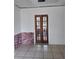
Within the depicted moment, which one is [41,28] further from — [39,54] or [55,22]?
[39,54]

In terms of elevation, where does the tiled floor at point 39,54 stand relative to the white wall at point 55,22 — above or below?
below

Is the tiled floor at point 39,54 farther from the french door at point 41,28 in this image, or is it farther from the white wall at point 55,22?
the french door at point 41,28

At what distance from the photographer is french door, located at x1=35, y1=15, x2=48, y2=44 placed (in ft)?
21.6

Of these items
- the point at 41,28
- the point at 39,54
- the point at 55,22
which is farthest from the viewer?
the point at 41,28


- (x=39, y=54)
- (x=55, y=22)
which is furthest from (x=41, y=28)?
(x=39, y=54)

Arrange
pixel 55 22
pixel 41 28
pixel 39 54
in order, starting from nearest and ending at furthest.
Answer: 1. pixel 39 54
2. pixel 55 22
3. pixel 41 28

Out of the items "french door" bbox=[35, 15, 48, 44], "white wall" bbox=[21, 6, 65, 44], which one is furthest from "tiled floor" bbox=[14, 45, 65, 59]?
"french door" bbox=[35, 15, 48, 44]

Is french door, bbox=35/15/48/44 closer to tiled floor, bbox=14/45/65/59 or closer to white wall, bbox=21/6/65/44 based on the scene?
white wall, bbox=21/6/65/44

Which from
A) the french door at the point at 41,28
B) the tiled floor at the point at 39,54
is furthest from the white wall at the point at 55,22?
the tiled floor at the point at 39,54

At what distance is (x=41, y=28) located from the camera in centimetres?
664

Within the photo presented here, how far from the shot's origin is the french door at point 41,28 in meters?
6.58
